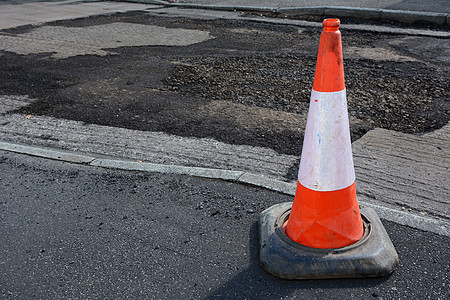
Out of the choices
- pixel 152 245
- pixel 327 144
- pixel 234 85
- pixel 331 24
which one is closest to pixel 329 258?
pixel 327 144

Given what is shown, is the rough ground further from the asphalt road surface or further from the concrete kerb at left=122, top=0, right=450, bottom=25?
the concrete kerb at left=122, top=0, right=450, bottom=25

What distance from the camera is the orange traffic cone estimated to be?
2.53m

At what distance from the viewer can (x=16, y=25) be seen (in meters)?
11.0

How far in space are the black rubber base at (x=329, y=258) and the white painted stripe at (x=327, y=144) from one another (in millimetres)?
369

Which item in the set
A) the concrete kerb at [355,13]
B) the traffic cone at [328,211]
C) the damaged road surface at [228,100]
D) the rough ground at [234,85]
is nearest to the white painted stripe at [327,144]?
the traffic cone at [328,211]

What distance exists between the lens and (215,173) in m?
3.67

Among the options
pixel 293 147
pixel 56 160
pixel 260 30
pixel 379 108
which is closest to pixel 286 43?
pixel 260 30

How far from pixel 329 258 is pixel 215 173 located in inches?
55.3

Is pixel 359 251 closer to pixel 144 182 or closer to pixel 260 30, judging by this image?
pixel 144 182

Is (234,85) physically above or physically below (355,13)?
below

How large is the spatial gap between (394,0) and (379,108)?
28.5ft

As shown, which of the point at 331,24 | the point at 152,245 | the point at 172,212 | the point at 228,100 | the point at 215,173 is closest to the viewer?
the point at 331,24

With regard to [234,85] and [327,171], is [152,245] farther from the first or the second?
[234,85]

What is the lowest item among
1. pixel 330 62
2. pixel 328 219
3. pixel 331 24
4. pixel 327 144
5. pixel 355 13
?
pixel 328 219
